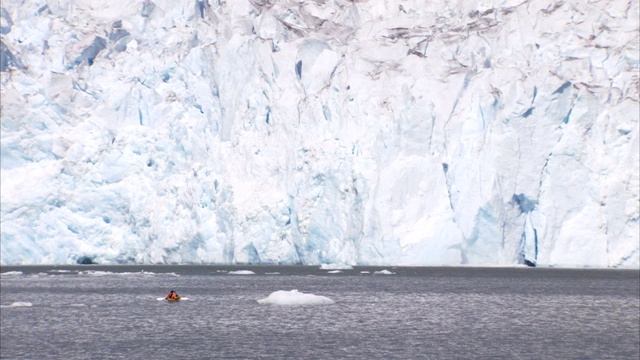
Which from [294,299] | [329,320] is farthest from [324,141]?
[329,320]

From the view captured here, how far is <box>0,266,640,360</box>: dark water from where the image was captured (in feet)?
76.3

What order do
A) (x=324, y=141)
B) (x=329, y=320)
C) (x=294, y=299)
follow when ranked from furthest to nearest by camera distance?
(x=324, y=141) → (x=294, y=299) → (x=329, y=320)

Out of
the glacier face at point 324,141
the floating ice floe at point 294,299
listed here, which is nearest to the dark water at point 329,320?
the floating ice floe at point 294,299

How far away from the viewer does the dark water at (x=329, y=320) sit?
23.2 metres

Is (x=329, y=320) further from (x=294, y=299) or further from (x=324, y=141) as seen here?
(x=324, y=141)

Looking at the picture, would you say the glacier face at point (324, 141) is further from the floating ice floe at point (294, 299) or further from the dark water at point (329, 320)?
the floating ice floe at point (294, 299)

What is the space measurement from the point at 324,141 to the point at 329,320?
18645 millimetres

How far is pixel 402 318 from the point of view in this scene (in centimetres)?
3075

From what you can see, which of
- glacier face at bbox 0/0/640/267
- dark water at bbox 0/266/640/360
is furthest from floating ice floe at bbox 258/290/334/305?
glacier face at bbox 0/0/640/267

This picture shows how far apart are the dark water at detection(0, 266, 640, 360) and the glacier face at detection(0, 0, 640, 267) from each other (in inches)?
→ 85.2

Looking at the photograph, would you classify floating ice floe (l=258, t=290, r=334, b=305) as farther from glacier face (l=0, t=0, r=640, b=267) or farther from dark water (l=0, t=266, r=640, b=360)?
glacier face (l=0, t=0, r=640, b=267)

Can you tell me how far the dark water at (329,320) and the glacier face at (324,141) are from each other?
2164 mm

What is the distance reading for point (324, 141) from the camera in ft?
155

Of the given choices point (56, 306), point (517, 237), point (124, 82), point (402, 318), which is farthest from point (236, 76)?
point (402, 318)
